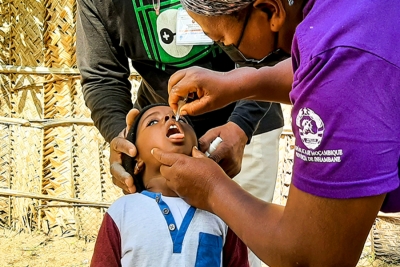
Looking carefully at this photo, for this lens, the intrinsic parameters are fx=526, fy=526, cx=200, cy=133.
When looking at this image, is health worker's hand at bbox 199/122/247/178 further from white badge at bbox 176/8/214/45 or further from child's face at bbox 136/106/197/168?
white badge at bbox 176/8/214/45

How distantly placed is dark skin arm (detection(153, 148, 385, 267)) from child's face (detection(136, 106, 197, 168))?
0.47 meters

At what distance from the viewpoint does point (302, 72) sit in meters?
1.33

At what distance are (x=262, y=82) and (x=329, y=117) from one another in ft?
3.17

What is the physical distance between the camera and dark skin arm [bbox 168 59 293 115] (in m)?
2.20

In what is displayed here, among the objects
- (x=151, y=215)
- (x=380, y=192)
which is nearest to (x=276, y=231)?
(x=380, y=192)

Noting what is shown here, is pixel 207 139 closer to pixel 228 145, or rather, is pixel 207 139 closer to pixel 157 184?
pixel 228 145

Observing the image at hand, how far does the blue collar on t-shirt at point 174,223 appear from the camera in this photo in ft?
6.85

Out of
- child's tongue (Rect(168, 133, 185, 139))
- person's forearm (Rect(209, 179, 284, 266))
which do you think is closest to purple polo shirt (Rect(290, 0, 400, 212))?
person's forearm (Rect(209, 179, 284, 266))

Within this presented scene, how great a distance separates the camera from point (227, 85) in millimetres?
2221

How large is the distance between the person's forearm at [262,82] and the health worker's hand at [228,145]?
34 cm

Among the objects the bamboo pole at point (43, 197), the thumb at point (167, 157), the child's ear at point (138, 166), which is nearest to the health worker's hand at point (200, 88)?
the thumb at point (167, 157)

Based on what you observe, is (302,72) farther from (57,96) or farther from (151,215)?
(57,96)

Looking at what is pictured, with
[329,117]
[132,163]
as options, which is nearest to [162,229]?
[132,163]

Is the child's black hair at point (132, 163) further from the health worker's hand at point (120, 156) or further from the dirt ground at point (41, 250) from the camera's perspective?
the dirt ground at point (41, 250)
